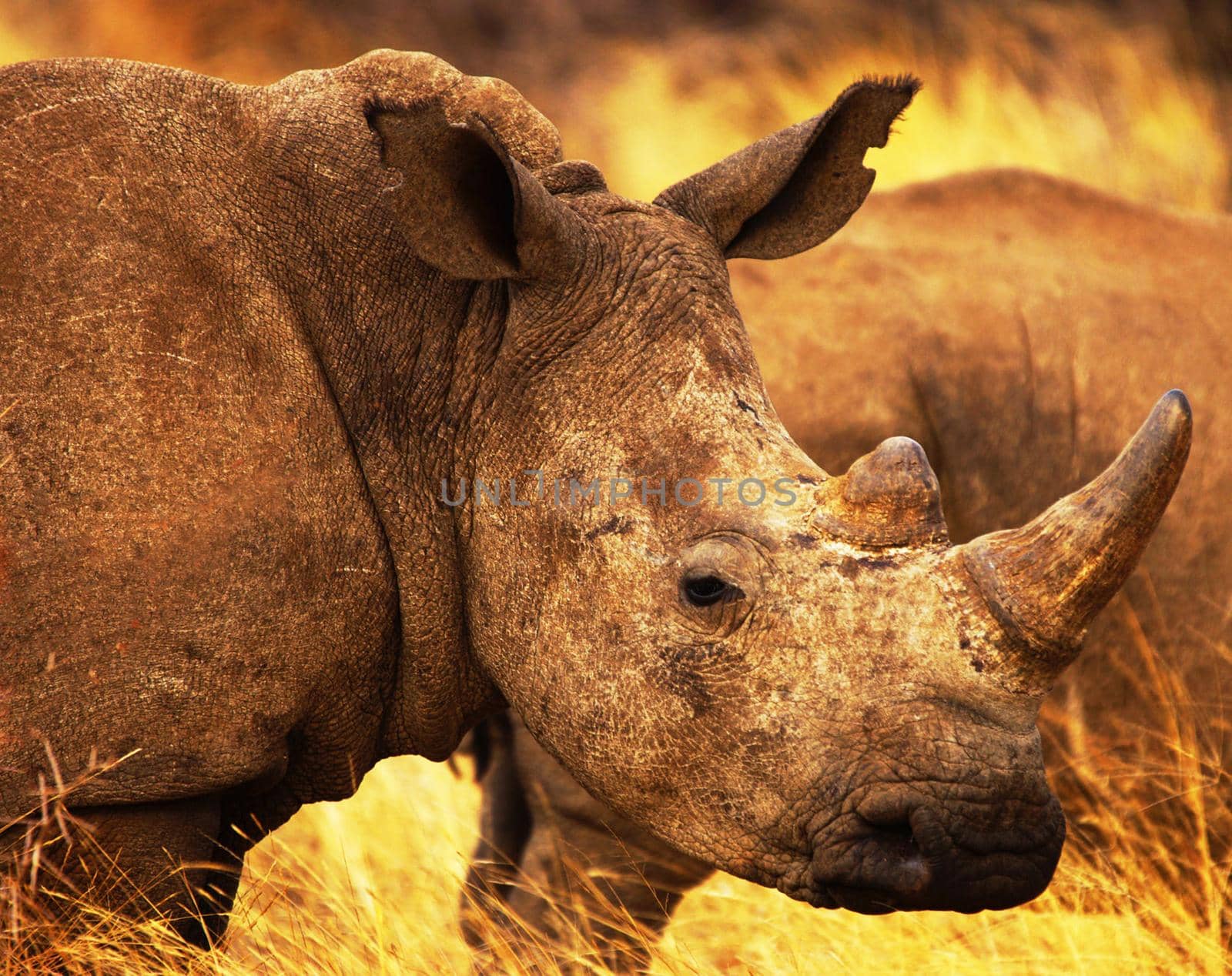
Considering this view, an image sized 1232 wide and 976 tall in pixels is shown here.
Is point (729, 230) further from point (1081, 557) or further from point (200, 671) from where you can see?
point (200, 671)

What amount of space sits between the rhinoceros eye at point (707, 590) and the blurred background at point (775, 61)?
9320mm

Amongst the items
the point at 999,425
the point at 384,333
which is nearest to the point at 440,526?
the point at 384,333

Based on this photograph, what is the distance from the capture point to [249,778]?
3672mm

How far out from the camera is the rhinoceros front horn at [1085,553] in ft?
11.0

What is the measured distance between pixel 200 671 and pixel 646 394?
111 centimetres

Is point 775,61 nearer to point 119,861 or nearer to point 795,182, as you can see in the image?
point 795,182

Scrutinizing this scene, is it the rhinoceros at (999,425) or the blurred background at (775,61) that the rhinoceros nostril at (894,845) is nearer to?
the rhinoceros at (999,425)

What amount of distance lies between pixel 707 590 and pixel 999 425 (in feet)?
8.36

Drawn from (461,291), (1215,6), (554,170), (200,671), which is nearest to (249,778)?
(200,671)

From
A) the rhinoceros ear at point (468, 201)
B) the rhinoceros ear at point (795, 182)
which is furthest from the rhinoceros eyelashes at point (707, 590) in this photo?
the rhinoceros ear at point (795, 182)

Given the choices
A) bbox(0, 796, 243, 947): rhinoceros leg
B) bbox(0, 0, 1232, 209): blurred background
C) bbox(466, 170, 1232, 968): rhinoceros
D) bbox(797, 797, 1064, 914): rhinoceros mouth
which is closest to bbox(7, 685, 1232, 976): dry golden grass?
bbox(0, 796, 243, 947): rhinoceros leg

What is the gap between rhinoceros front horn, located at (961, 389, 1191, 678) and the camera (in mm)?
3357

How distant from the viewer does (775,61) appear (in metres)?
14.1

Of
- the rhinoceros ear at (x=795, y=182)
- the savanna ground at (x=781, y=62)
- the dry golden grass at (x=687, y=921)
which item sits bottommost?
the dry golden grass at (x=687, y=921)
